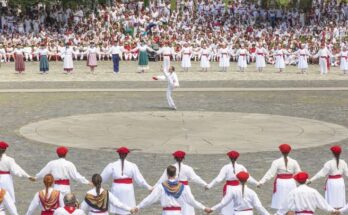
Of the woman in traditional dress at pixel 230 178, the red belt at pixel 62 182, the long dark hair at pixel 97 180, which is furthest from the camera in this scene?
the red belt at pixel 62 182

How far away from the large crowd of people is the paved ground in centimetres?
436

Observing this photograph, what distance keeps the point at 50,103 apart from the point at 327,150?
12962 mm

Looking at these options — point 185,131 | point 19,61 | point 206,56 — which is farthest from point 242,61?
point 185,131

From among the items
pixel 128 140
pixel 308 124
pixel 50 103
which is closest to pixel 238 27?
pixel 50 103

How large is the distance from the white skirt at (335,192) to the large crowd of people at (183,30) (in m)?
28.6

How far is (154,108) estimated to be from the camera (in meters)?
29.0

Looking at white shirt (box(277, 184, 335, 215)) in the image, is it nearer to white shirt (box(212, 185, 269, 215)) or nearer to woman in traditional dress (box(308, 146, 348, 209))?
white shirt (box(212, 185, 269, 215))

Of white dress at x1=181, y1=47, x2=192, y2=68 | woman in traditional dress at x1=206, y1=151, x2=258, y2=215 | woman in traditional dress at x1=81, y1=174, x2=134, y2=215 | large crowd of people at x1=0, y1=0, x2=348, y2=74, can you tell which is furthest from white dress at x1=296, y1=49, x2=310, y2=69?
woman in traditional dress at x1=81, y1=174, x2=134, y2=215

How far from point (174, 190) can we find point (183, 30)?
4002 centimetres

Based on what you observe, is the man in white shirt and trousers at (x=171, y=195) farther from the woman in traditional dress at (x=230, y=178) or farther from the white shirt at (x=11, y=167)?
the white shirt at (x=11, y=167)

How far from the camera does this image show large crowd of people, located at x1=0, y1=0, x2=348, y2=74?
47.9 meters

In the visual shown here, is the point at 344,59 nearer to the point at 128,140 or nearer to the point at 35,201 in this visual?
the point at 128,140

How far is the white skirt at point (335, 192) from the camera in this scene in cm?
1503

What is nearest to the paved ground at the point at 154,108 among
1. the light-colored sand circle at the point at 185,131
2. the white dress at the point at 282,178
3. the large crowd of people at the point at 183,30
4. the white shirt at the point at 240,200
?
the light-colored sand circle at the point at 185,131
